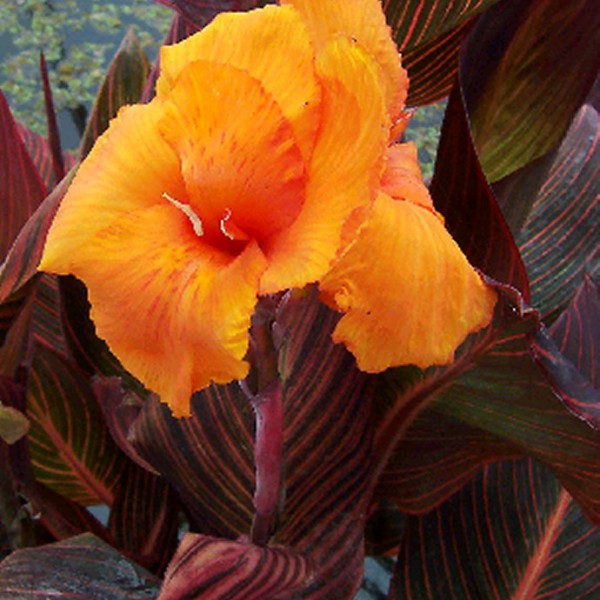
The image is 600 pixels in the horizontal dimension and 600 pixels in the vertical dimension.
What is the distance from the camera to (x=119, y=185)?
34 centimetres

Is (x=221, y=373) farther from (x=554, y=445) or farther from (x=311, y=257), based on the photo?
(x=554, y=445)

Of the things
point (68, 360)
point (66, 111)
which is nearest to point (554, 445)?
point (68, 360)

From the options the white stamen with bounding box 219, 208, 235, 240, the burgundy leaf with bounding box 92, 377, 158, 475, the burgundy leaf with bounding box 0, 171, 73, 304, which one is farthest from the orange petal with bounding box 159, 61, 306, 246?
the burgundy leaf with bounding box 92, 377, 158, 475

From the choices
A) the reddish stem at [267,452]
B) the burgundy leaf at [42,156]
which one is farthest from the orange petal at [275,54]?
the burgundy leaf at [42,156]

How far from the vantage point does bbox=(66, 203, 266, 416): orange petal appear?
0.99 feet

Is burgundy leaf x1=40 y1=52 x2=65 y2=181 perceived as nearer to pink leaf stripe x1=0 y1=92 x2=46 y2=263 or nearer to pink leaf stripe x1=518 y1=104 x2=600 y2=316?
pink leaf stripe x1=0 y1=92 x2=46 y2=263

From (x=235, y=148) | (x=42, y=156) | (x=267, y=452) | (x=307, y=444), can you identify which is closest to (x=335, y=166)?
(x=235, y=148)

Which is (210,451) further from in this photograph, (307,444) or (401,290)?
(401,290)

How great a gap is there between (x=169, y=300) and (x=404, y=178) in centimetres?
10

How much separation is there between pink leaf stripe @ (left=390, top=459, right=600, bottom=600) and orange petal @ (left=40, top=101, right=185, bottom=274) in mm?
369

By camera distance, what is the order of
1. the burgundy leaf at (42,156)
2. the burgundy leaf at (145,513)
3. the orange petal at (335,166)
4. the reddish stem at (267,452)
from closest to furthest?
the orange petal at (335,166), the reddish stem at (267,452), the burgundy leaf at (145,513), the burgundy leaf at (42,156)

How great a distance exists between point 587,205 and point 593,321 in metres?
0.19

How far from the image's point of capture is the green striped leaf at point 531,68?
19.2 inches

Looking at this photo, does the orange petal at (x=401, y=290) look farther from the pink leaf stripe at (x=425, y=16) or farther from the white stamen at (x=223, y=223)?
the pink leaf stripe at (x=425, y=16)
